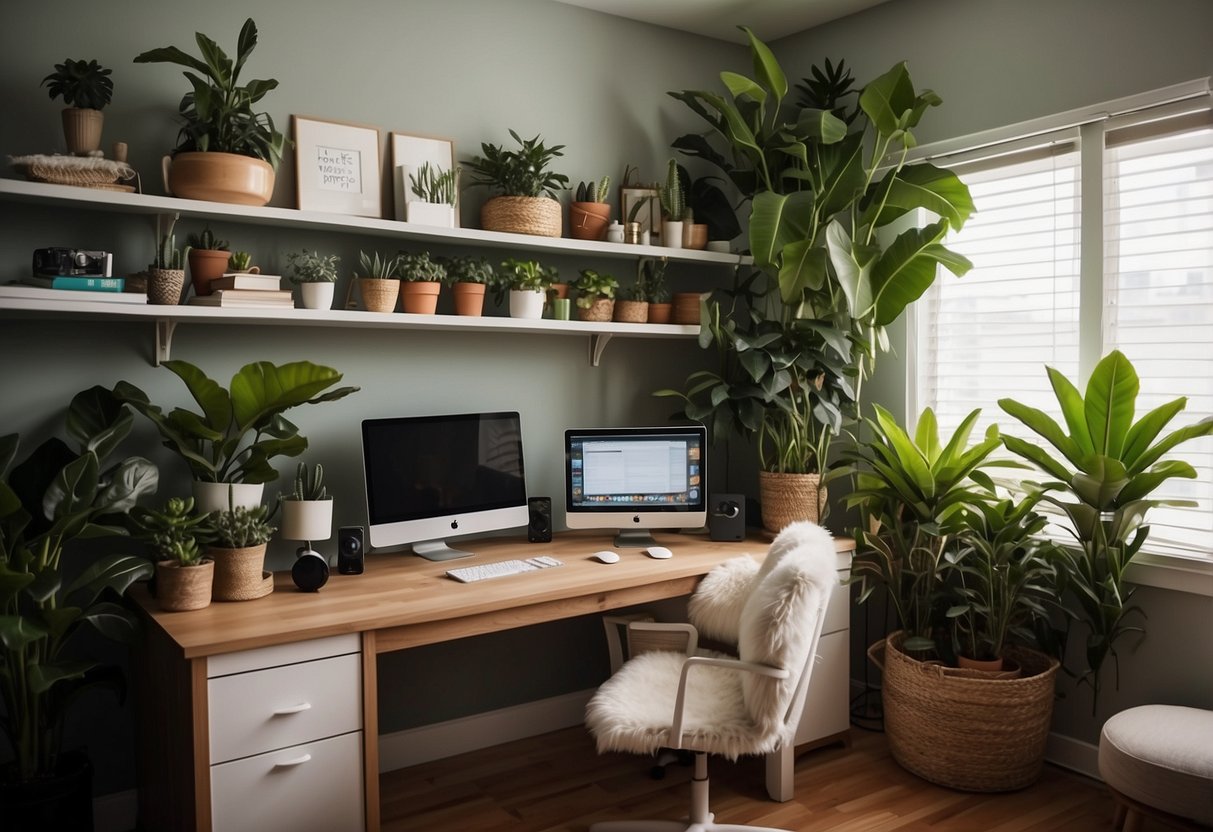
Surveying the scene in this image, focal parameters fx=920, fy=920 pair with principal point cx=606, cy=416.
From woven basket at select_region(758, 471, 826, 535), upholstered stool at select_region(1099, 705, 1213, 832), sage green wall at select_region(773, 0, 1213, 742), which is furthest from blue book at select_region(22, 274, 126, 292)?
upholstered stool at select_region(1099, 705, 1213, 832)

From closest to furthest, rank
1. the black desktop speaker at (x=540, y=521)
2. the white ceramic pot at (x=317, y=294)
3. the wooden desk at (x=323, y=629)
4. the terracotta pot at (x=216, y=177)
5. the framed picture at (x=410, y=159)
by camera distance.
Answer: the wooden desk at (x=323, y=629), the terracotta pot at (x=216, y=177), the white ceramic pot at (x=317, y=294), the framed picture at (x=410, y=159), the black desktop speaker at (x=540, y=521)

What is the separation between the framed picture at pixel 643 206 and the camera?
3564mm

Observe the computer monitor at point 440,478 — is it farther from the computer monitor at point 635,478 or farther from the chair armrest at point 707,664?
the chair armrest at point 707,664

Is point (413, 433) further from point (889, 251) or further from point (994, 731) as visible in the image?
point (994, 731)

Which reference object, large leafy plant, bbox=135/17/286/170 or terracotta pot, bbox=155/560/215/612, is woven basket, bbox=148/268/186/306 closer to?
large leafy plant, bbox=135/17/286/170

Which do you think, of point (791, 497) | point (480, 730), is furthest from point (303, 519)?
point (791, 497)

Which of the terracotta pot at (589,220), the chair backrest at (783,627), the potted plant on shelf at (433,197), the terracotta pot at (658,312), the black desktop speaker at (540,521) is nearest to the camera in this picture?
the chair backrest at (783,627)

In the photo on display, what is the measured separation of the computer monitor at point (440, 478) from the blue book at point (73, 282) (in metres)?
0.81

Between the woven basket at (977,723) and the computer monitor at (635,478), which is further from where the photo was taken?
the computer monitor at (635,478)

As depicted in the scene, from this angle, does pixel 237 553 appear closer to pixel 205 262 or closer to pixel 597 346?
pixel 205 262

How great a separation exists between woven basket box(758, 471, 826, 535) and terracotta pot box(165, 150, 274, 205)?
1985 millimetres

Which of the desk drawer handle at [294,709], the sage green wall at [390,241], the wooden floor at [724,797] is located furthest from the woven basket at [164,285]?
the wooden floor at [724,797]

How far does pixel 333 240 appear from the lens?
9.78ft

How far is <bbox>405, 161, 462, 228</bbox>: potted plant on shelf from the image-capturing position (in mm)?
2928
